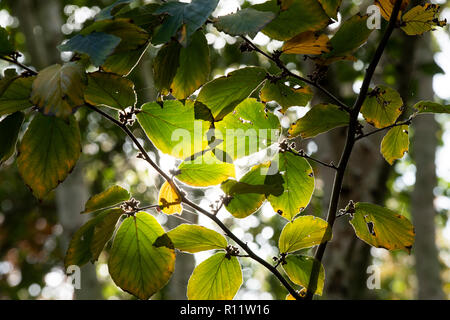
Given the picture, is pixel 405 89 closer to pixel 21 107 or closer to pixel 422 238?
pixel 422 238

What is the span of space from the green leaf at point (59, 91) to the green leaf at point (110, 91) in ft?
0.23

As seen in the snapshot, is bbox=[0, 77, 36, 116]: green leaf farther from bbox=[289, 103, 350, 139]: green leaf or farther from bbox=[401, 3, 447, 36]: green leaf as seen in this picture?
bbox=[401, 3, 447, 36]: green leaf

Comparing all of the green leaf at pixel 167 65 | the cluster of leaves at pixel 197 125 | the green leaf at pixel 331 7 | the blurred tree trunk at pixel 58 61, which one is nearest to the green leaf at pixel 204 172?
the cluster of leaves at pixel 197 125

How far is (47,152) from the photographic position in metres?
0.41

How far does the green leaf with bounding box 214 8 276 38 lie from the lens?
36cm

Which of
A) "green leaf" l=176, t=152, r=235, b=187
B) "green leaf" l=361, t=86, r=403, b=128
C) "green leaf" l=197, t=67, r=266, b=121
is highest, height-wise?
"green leaf" l=197, t=67, r=266, b=121

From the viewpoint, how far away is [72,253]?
1.55ft

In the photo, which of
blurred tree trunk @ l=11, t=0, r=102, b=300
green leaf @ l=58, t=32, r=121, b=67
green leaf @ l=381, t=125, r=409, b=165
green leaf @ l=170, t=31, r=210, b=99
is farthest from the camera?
blurred tree trunk @ l=11, t=0, r=102, b=300

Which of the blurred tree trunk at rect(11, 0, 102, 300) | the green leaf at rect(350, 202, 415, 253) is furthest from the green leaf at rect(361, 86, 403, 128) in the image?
the blurred tree trunk at rect(11, 0, 102, 300)

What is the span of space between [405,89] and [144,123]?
1.58 m

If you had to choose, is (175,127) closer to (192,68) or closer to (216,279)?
(192,68)

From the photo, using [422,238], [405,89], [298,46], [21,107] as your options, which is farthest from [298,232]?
[422,238]

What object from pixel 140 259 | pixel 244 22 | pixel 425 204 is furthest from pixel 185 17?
pixel 425 204

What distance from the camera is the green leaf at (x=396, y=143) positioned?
1.80 ft
